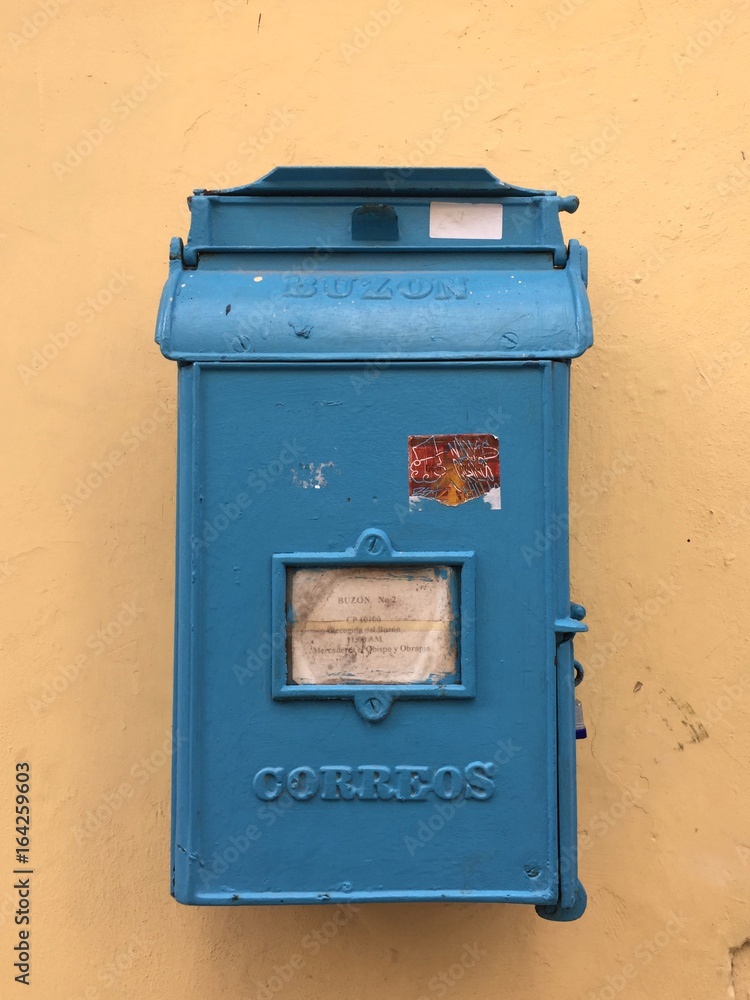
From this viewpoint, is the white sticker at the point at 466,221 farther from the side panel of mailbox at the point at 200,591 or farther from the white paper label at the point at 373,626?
the white paper label at the point at 373,626

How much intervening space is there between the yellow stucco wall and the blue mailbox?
43cm

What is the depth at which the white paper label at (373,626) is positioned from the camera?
147 centimetres

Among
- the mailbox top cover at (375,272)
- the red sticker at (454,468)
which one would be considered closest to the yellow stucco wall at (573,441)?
the mailbox top cover at (375,272)

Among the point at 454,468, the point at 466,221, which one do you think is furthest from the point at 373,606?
the point at 466,221

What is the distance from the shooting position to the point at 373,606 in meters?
1.47

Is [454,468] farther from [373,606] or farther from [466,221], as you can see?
[466,221]

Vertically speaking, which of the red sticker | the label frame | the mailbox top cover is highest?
the mailbox top cover

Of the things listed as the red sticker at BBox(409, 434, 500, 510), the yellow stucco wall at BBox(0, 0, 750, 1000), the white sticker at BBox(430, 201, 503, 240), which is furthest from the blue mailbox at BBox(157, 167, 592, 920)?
the yellow stucco wall at BBox(0, 0, 750, 1000)

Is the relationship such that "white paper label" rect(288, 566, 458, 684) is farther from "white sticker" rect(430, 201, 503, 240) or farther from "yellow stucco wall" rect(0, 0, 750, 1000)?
"white sticker" rect(430, 201, 503, 240)

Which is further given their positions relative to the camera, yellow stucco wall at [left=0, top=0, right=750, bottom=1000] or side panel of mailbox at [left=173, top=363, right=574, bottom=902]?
yellow stucco wall at [left=0, top=0, right=750, bottom=1000]

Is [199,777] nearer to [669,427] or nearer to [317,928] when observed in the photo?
[317,928]

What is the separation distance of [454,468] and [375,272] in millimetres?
407

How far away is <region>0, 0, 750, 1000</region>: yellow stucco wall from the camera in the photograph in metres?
1.83

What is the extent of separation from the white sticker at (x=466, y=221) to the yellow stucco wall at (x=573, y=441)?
0.38 metres
